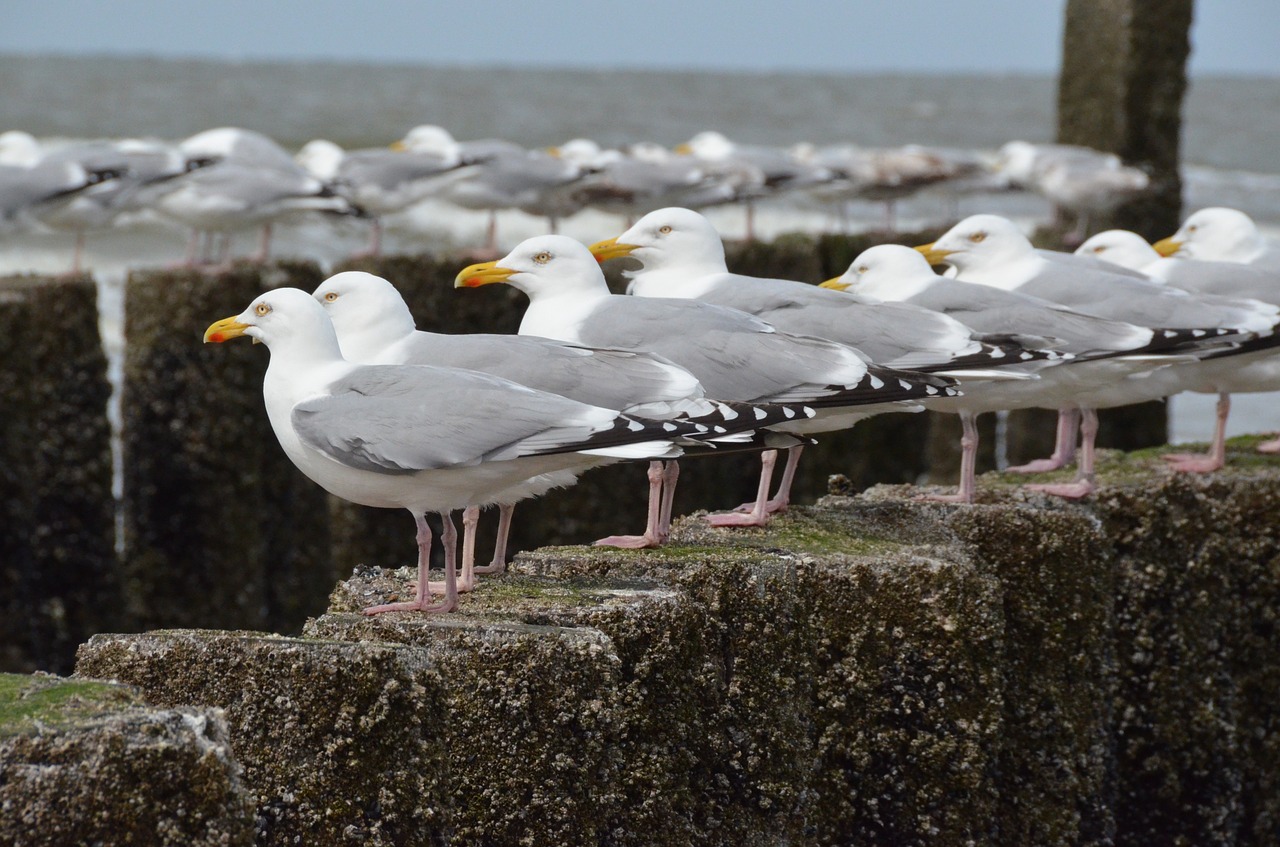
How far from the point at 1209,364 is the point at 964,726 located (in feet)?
9.63

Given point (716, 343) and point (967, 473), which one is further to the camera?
point (967, 473)

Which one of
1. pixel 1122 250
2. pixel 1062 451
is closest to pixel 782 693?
pixel 1062 451

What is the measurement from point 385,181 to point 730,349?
8342mm

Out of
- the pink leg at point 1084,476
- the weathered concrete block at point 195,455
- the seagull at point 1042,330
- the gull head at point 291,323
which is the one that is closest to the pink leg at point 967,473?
the seagull at point 1042,330

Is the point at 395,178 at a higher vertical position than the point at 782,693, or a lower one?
higher


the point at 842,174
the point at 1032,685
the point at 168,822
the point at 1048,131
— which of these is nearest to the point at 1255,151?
the point at 1048,131

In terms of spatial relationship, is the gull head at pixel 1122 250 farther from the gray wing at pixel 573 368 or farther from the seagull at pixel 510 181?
the seagull at pixel 510 181

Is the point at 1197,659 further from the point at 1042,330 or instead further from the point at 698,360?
the point at 698,360

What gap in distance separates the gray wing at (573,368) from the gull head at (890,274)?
6.16 feet

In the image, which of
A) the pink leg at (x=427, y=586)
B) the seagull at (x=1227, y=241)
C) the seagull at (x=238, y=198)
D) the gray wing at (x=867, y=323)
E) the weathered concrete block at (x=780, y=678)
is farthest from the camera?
the seagull at (x=238, y=198)

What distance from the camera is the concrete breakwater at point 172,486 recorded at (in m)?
9.31

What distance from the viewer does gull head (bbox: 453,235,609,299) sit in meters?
5.80

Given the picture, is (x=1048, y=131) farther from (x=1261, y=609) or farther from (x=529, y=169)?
(x=1261, y=609)

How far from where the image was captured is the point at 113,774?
3.02 metres
